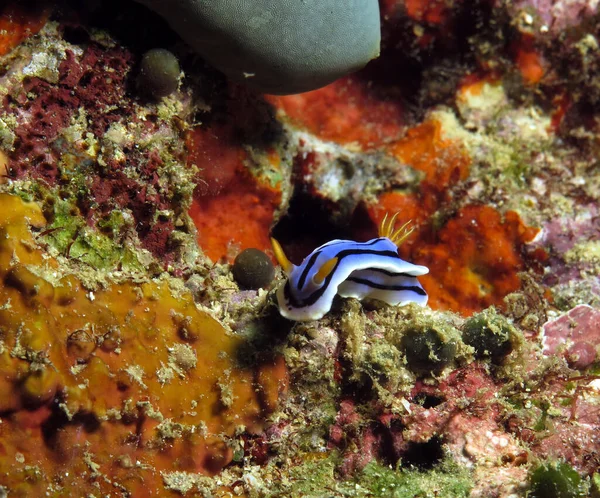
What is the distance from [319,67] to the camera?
3.69m

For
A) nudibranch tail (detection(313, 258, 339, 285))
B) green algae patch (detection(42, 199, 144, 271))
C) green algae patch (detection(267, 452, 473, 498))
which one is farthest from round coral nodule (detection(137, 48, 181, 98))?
green algae patch (detection(267, 452, 473, 498))

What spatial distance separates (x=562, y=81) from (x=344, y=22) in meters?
3.09

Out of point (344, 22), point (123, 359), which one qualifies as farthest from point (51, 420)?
point (344, 22)

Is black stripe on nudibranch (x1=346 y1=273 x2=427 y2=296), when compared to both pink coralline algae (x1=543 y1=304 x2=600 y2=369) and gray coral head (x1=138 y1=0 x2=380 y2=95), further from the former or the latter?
gray coral head (x1=138 y1=0 x2=380 y2=95)

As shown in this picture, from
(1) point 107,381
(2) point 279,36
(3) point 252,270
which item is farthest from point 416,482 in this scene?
(2) point 279,36

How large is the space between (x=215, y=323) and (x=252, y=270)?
57 centimetres

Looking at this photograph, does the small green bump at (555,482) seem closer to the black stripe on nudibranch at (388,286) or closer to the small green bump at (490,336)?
the small green bump at (490,336)

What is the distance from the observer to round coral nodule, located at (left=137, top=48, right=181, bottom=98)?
3.27 meters

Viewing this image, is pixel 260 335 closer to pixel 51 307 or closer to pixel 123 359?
pixel 123 359

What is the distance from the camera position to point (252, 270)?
340cm

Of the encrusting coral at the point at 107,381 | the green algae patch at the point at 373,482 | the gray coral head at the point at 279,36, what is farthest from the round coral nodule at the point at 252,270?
the gray coral head at the point at 279,36

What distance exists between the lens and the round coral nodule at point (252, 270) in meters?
3.40

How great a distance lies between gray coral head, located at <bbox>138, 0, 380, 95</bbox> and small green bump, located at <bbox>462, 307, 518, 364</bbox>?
2.24m

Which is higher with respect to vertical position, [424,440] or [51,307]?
[51,307]
